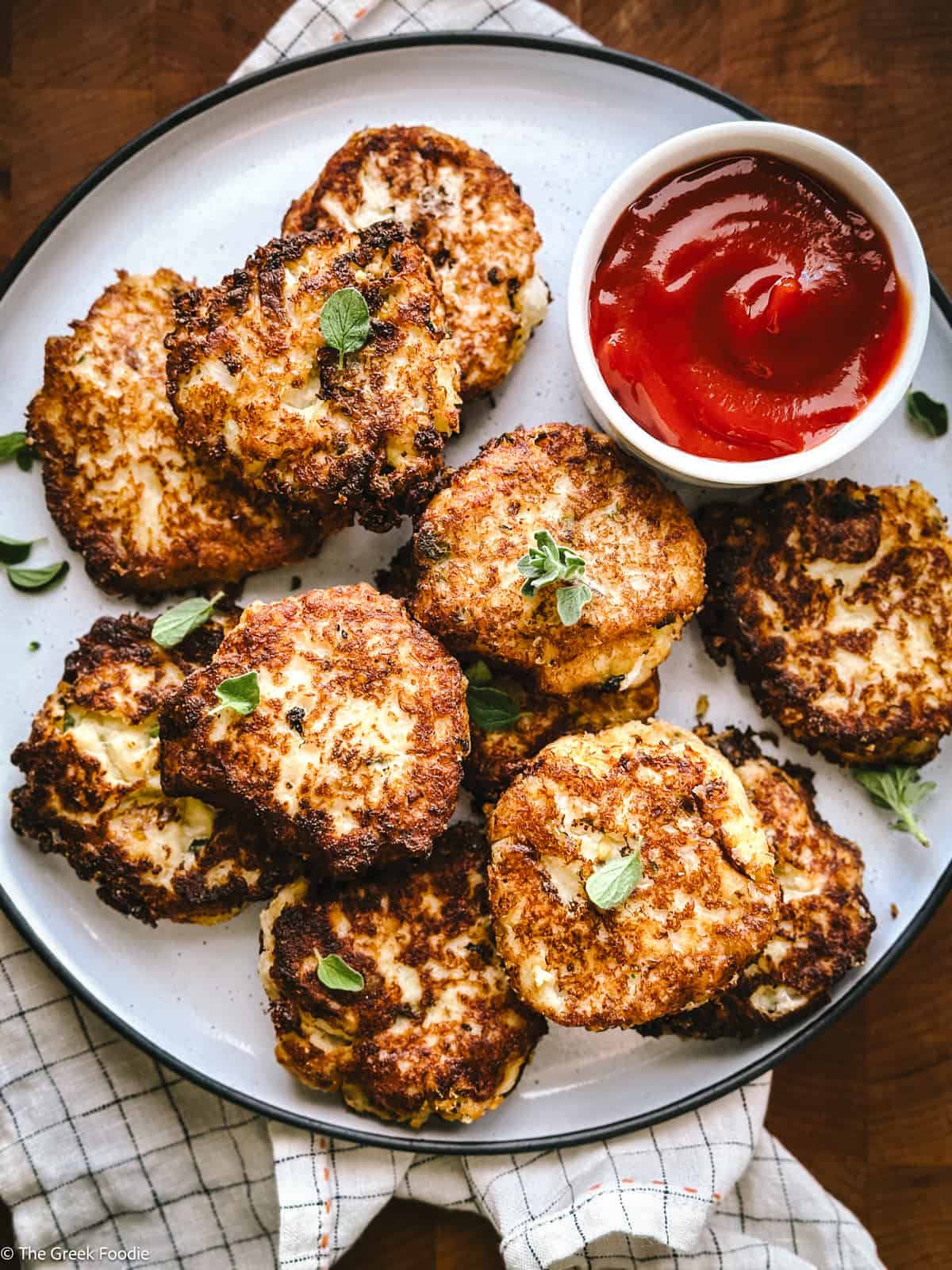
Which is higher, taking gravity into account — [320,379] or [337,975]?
[320,379]

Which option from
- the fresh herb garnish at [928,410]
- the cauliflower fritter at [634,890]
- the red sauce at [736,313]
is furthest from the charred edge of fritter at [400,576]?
the fresh herb garnish at [928,410]

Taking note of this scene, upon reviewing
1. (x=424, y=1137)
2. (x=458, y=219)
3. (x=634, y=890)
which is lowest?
(x=424, y=1137)

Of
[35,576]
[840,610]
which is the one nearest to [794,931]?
[840,610]

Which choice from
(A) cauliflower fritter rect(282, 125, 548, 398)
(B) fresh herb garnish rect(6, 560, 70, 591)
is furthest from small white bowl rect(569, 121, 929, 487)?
(B) fresh herb garnish rect(6, 560, 70, 591)

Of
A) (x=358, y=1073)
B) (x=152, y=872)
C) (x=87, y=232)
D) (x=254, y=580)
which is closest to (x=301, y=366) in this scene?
(x=254, y=580)

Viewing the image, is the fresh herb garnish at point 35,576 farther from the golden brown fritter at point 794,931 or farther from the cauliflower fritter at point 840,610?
the golden brown fritter at point 794,931

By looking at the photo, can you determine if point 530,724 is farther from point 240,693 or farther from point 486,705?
point 240,693
